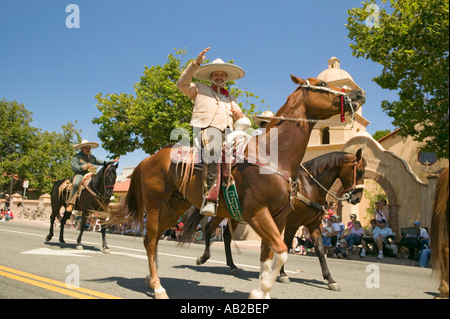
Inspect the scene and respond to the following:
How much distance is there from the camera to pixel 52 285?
496cm

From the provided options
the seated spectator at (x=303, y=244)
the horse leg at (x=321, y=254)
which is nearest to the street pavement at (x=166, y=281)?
the horse leg at (x=321, y=254)

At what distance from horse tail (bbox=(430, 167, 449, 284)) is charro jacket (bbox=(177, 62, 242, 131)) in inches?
110

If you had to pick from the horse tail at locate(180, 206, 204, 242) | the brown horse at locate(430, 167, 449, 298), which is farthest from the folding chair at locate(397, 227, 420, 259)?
the brown horse at locate(430, 167, 449, 298)

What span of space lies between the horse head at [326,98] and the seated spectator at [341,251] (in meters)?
10.2

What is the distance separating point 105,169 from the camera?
34.8 feet

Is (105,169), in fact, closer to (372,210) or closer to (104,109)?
(104,109)

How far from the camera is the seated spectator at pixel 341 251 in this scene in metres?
13.4

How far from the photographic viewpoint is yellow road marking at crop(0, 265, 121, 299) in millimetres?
4453

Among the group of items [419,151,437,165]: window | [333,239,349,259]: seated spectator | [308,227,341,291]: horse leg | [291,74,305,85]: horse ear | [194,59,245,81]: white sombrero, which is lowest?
[333,239,349,259]: seated spectator

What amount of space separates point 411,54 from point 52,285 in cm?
1272

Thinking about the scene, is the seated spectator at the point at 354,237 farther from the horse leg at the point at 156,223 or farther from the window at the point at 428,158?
the window at the point at 428,158

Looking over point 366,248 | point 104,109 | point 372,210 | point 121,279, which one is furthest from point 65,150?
point 121,279

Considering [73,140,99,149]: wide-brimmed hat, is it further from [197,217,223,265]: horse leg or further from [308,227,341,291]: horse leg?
[308,227,341,291]: horse leg

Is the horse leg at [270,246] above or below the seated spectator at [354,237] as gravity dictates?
above
